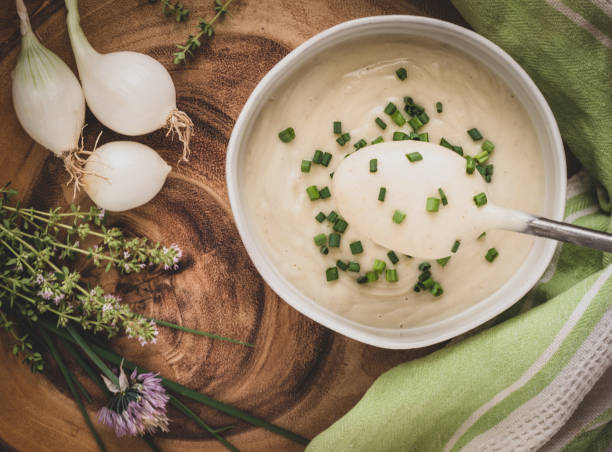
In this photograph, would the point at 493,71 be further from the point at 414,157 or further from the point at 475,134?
the point at 414,157

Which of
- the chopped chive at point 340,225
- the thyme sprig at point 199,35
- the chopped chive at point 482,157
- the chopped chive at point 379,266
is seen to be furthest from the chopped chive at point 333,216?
the thyme sprig at point 199,35

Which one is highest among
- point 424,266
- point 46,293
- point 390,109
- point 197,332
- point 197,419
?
point 390,109

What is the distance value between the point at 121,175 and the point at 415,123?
658 millimetres

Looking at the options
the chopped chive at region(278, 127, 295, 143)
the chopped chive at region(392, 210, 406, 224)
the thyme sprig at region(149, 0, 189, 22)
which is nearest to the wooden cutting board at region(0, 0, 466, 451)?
the thyme sprig at region(149, 0, 189, 22)

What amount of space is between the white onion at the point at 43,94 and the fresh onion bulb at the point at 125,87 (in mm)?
42

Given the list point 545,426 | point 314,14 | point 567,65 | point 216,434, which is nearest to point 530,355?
point 545,426

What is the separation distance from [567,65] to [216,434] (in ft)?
3.77

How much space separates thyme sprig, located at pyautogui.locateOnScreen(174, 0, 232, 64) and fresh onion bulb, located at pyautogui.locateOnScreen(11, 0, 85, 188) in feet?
0.79

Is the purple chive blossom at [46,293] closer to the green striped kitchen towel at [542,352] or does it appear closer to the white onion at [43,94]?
the white onion at [43,94]

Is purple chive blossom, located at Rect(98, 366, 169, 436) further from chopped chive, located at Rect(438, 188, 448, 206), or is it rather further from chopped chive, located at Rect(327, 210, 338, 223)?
chopped chive, located at Rect(438, 188, 448, 206)

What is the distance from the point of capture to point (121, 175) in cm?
105

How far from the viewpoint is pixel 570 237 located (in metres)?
0.85

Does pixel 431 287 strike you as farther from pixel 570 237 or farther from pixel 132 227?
pixel 132 227

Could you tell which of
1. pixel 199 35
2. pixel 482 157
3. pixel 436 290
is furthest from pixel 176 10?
pixel 436 290
